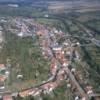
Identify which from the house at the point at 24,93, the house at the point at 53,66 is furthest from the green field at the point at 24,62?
the house at the point at 24,93

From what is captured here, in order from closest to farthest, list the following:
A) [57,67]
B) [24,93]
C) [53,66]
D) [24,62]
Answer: [24,93], [57,67], [53,66], [24,62]

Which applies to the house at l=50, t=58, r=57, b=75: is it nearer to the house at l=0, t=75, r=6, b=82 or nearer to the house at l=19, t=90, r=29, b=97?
the house at l=0, t=75, r=6, b=82

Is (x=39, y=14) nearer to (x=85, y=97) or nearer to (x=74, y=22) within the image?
(x=74, y=22)

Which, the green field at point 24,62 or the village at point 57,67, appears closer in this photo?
the village at point 57,67

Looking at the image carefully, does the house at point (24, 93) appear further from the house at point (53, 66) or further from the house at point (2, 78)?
the house at point (53, 66)

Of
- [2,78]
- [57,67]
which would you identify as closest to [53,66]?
[57,67]

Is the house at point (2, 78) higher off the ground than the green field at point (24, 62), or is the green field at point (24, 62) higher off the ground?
the house at point (2, 78)

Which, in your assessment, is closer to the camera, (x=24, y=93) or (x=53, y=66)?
(x=24, y=93)

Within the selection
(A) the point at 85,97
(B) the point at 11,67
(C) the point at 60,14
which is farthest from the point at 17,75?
(C) the point at 60,14

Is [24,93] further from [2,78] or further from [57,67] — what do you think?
[57,67]

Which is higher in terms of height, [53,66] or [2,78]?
[2,78]

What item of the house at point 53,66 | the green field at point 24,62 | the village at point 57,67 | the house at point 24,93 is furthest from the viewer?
the house at point 53,66
